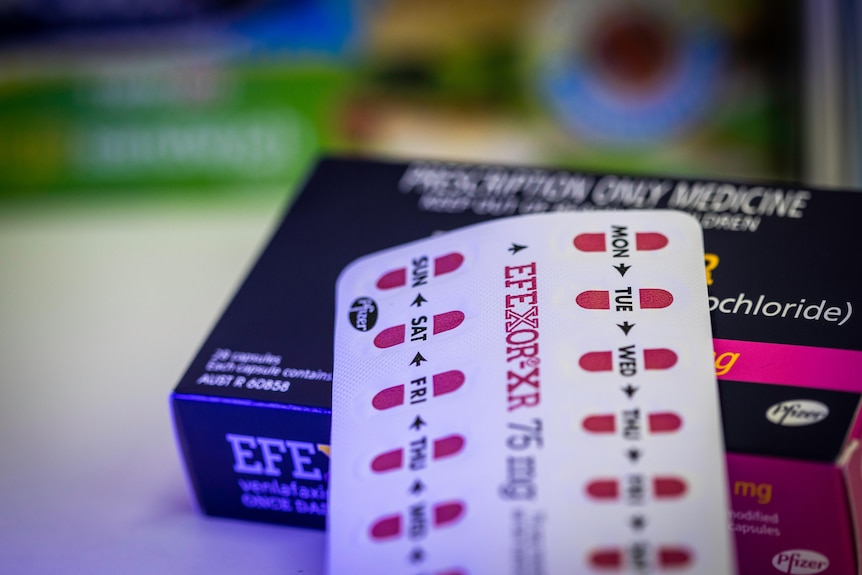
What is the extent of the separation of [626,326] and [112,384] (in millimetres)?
536

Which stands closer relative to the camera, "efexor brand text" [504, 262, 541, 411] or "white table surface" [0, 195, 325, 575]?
"efexor brand text" [504, 262, 541, 411]

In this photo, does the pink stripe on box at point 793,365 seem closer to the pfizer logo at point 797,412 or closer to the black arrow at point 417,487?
the pfizer logo at point 797,412

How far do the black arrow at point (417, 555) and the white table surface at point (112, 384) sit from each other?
0.43ft

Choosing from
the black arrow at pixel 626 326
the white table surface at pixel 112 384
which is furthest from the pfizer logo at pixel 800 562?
the white table surface at pixel 112 384

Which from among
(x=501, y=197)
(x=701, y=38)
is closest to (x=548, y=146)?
(x=701, y=38)

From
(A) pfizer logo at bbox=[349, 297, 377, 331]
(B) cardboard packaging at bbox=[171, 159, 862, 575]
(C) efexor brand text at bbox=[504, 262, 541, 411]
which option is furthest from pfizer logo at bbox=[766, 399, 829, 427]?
(A) pfizer logo at bbox=[349, 297, 377, 331]

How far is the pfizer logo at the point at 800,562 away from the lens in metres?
0.53

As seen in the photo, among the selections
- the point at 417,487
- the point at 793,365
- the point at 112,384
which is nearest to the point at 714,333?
the point at 793,365

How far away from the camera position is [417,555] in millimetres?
476

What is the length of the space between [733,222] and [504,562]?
1.14ft

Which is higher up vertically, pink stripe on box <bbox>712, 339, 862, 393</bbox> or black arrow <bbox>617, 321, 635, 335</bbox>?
black arrow <bbox>617, 321, 635, 335</bbox>

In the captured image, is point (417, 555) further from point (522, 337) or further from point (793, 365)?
point (793, 365)

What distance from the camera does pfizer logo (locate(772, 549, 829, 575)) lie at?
0.53m

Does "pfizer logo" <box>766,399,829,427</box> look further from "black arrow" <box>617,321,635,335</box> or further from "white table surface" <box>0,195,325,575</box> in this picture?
"white table surface" <box>0,195,325,575</box>
